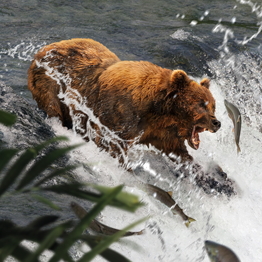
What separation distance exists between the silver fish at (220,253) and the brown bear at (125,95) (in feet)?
4.31

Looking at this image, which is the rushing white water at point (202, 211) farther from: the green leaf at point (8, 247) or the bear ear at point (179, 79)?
the green leaf at point (8, 247)

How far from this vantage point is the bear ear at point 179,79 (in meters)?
3.29

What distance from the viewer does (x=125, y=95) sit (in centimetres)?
357

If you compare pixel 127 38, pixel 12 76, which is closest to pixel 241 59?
pixel 127 38

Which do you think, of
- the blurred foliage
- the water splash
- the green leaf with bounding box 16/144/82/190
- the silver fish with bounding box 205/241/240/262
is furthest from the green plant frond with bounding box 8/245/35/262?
the water splash

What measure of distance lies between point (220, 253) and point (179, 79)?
68.4 inches

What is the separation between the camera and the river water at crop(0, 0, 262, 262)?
3480 millimetres

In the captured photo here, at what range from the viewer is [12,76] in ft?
17.5

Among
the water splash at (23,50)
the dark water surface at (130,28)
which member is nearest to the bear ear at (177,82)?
the dark water surface at (130,28)

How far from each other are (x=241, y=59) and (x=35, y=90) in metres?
3.96

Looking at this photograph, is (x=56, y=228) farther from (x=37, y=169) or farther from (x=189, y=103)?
(x=189, y=103)

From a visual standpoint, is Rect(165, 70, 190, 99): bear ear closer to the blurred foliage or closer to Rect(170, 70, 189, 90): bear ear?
Rect(170, 70, 189, 90): bear ear

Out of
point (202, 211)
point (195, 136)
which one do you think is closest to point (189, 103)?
point (195, 136)

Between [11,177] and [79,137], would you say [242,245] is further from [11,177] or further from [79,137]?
[11,177]
